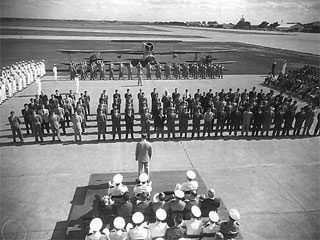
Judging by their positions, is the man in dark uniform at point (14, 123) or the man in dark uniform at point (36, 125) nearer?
the man in dark uniform at point (14, 123)

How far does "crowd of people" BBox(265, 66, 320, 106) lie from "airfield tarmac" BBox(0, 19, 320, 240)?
24.9 ft

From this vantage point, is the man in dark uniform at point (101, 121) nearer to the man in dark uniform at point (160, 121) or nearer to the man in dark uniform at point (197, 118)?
the man in dark uniform at point (160, 121)

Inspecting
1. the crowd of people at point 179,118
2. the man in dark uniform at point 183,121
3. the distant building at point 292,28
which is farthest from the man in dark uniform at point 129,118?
the distant building at point 292,28

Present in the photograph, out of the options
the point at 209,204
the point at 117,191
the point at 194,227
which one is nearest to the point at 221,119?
the point at 209,204

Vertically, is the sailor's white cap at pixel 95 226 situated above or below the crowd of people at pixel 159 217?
above

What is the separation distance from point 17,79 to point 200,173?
1692cm

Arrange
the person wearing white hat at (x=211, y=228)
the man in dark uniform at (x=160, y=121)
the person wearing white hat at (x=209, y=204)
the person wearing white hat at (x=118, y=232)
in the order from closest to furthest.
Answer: the person wearing white hat at (x=118, y=232), the person wearing white hat at (x=211, y=228), the person wearing white hat at (x=209, y=204), the man in dark uniform at (x=160, y=121)

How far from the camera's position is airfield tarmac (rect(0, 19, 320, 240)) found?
7.60 metres

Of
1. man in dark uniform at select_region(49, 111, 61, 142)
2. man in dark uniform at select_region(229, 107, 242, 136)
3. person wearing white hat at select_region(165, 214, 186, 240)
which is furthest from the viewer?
man in dark uniform at select_region(229, 107, 242, 136)

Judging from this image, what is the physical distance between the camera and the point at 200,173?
10070 millimetres

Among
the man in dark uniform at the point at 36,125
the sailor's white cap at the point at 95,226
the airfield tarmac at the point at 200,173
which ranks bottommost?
the airfield tarmac at the point at 200,173

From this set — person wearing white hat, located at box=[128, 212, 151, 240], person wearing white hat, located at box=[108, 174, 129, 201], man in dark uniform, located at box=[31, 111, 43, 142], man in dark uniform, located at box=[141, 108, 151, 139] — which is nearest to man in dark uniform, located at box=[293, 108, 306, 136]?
man in dark uniform, located at box=[141, 108, 151, 139]

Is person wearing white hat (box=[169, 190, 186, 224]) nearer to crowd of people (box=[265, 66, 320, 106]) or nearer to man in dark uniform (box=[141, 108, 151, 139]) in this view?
man in dark uniform (box=[141, 108, 151, 139])

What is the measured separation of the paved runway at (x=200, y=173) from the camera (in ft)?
25.1
